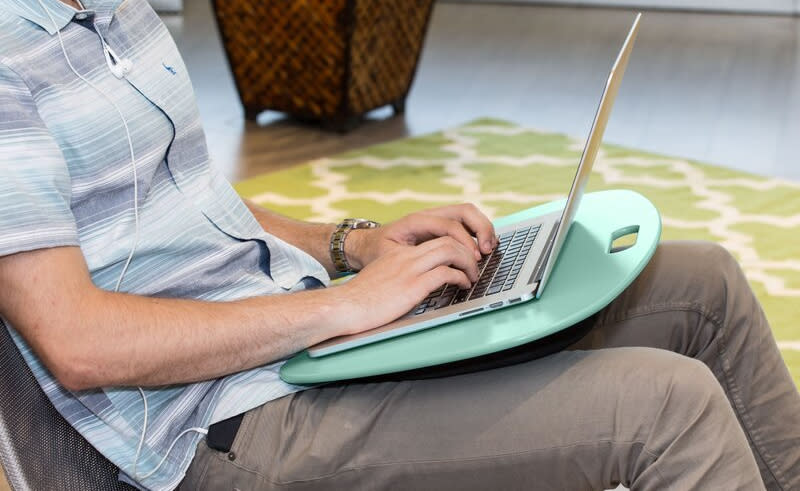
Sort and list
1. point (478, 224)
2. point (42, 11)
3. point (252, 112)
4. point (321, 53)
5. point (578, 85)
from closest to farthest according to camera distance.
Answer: point (42, 11) → point (478, 224) → point (321, 53) → point (252, 112) → point (578, 85)

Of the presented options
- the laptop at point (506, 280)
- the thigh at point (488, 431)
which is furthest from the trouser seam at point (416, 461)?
the laptop at point (506, 280)

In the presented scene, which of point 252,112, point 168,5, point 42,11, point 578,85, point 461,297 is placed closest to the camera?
point 42,11

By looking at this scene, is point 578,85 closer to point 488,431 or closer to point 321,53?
point 321,53

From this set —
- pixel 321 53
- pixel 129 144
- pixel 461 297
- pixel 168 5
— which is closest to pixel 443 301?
pixel 461 297

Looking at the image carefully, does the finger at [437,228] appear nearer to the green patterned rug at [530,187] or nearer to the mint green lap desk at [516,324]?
the mint green lap desk at [516,324]

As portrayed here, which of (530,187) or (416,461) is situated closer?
(416,461)

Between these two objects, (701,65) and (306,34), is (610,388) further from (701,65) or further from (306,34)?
(701,65)

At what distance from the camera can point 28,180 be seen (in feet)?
2.85

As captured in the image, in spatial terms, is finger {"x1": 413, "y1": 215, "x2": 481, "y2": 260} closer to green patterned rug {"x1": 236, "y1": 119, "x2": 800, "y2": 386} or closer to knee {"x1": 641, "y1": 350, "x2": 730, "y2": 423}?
knee {"x1": 641, "y1": 350, "x2": 730, "y2": 423}

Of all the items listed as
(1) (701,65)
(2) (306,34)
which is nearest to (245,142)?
(2) (306,34)

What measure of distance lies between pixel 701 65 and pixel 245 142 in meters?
2.07

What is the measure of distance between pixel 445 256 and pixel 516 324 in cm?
14

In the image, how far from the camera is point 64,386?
906 millimetres

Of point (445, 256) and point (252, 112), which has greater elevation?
Answer: point (445, 256)
